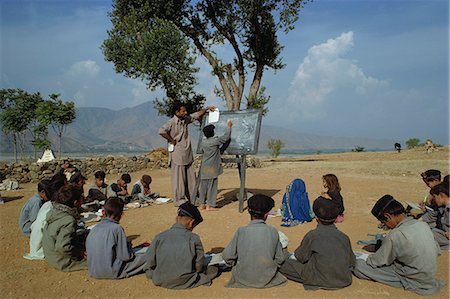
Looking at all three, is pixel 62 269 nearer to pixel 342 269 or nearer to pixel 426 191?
pixel 342 269

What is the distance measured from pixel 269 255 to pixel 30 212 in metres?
4.26

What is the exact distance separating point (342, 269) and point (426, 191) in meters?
7.85

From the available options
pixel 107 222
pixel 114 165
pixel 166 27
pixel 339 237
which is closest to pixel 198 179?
pixel 107 222

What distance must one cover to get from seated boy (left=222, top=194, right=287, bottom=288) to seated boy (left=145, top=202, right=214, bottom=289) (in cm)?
39

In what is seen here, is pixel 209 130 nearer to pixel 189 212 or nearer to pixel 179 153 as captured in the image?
pixel 179 153

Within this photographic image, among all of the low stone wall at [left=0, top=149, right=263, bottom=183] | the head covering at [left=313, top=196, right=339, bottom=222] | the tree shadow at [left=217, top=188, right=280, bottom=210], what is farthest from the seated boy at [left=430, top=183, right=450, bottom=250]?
the low stone wall at [left=0, top=149, right=263, bottom=183]

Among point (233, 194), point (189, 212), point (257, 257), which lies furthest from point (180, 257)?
point (233, 194)

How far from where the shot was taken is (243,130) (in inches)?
369

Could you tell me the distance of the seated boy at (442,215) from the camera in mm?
5547

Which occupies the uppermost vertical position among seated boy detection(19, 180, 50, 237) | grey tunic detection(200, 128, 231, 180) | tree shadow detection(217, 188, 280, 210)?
grey tunic detection(200, 128, 231, 180)

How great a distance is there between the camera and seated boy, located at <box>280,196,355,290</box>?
4.35 meters

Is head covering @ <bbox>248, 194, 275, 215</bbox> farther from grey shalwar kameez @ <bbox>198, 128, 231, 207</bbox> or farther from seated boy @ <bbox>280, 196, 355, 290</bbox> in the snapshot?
grey shalwar kameez @ <bbox>198, 128, 231, 207</bbox>

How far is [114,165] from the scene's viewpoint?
18656mm

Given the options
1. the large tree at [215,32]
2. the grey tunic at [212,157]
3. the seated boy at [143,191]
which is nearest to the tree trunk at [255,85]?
the large tree at [215,32]
